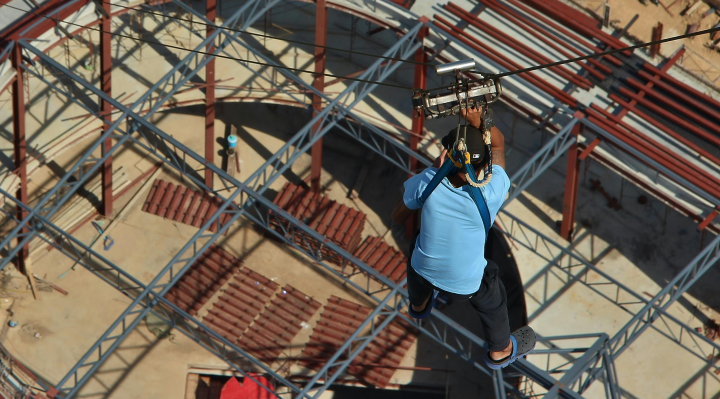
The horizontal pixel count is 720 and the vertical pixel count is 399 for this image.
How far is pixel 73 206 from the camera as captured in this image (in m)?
34.5

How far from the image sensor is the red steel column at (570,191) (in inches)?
1209

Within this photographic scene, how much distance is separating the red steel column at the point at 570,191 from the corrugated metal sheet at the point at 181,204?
39.6ft

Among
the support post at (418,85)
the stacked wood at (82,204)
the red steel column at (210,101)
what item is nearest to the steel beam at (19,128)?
the stacked wood at (82,204)

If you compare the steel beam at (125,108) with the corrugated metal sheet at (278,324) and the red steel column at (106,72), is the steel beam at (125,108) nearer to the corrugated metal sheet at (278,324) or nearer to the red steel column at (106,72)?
the red steel column at (106,72)

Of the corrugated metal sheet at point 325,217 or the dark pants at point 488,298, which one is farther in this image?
the corrugated metal sheet at point 325,217

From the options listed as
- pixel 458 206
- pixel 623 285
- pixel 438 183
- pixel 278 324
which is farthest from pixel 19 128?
pixel 458 206

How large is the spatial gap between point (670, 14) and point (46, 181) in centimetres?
2227

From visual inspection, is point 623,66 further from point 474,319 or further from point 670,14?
point 474,319

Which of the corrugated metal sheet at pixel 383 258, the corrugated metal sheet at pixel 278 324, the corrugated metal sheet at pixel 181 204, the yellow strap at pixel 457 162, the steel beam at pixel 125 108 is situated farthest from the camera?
the corrugated metal sheet at pixel 181 204

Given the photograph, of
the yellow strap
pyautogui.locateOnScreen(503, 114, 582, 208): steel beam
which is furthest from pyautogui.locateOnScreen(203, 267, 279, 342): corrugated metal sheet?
the yellow strap

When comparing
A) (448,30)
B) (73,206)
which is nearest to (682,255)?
(448,30)

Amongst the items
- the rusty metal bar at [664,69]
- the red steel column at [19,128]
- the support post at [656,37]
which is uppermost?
the support post at [656,37]

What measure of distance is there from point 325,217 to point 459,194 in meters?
20.9

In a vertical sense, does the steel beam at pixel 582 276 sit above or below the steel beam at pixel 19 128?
above
